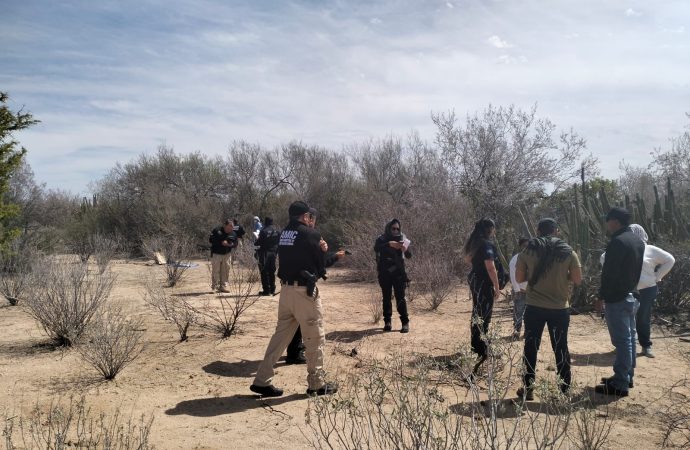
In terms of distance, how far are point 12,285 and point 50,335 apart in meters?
4.36

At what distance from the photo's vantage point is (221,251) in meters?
11.3

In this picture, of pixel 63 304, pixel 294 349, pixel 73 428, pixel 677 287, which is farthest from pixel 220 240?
pixel 677 287

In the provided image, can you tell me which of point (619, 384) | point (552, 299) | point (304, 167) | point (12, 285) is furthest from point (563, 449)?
point (304, 167)

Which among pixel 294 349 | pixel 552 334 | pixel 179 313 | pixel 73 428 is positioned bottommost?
pixel 73 428

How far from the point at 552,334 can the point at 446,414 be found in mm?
2717

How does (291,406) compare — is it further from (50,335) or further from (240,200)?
(240,200)

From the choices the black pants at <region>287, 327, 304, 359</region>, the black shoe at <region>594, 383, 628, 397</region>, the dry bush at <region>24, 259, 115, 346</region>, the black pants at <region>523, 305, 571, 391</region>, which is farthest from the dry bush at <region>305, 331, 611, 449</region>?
the dry bush at <region>24, 259, 115, 346</region>

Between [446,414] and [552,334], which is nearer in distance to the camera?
[446,414]

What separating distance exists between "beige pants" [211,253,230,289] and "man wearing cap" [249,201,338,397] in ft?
21.9

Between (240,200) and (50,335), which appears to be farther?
(240,200)

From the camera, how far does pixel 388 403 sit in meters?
4.67

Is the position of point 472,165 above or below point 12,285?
above

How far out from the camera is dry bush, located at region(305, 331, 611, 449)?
2.36 m

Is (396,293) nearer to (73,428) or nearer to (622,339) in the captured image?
(622,339)
